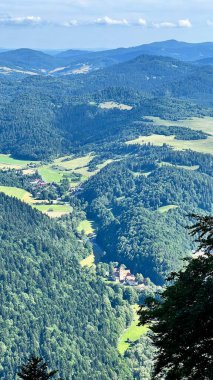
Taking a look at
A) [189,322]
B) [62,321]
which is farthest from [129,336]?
[189,322]

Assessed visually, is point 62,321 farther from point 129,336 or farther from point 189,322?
point 189,322

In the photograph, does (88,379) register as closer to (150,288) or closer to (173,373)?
(150,288)

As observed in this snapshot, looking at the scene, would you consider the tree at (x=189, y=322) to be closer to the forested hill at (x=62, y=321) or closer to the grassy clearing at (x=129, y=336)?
the forested hill at (x=62, y=321)

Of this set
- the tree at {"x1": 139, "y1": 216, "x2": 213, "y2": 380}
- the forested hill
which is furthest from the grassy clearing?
the tree at {"x1": 139, "y1": 216, "x2": 213, "y2": 380}

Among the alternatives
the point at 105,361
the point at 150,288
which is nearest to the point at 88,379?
the point at 105,361

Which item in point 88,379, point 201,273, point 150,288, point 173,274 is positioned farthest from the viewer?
point 150,288

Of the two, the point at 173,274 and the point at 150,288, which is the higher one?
the point at 173,274

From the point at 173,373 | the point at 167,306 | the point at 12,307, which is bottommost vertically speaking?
the point at 12,307

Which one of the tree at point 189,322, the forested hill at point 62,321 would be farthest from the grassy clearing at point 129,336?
the tree at point 189,322
